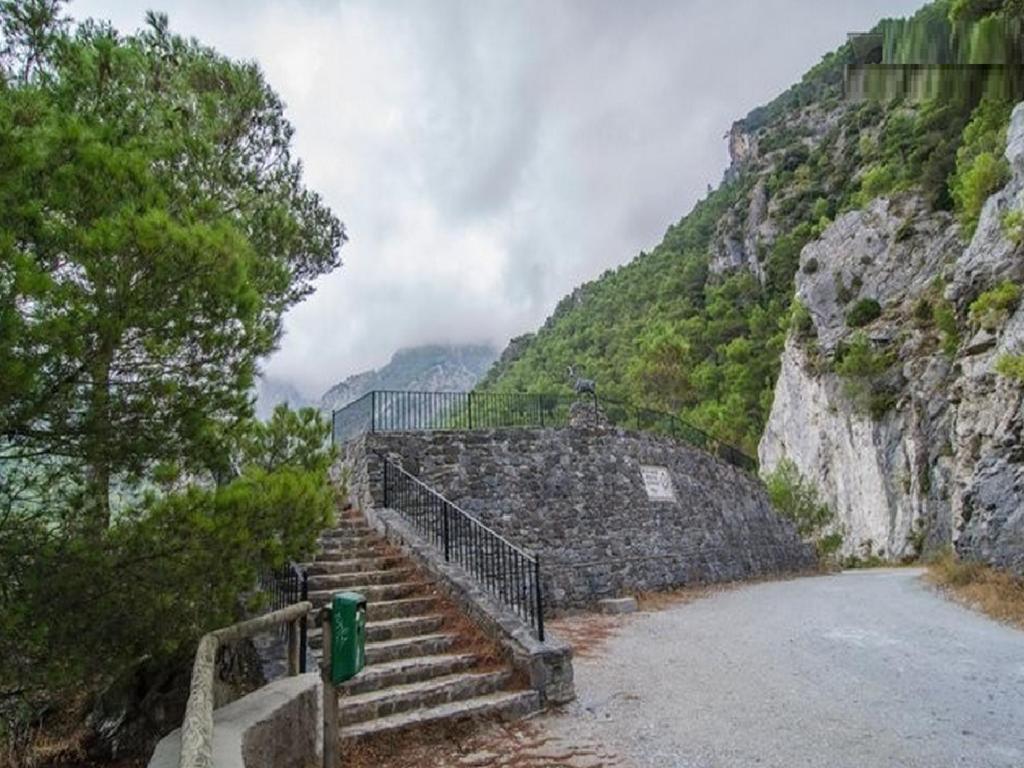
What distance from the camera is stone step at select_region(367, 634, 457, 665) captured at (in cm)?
578

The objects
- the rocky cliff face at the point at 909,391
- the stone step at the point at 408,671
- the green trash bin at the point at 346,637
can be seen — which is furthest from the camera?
the rocky cliff face at the point at 909,391

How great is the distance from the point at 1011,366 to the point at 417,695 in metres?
11.2

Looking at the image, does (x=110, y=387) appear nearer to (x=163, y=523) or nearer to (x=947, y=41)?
(x=163, y=523)

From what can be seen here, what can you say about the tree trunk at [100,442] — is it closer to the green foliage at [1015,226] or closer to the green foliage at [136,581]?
the green foliage at [136,581]

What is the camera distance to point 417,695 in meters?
5.12

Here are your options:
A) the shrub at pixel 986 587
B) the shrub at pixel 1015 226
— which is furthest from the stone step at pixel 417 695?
the shrub at pixel 1015 226

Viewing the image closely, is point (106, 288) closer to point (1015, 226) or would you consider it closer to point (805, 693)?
point (805, 693)

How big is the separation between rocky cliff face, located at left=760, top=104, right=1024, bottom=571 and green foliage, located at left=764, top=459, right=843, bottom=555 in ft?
4.97

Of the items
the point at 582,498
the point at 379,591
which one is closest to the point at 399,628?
the point at 379,591

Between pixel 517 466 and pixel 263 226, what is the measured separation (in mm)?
6100

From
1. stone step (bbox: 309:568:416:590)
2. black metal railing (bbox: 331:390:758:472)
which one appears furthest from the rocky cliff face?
stone step (bbox: 309:568:416:590)

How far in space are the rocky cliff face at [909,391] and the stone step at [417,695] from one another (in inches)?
381

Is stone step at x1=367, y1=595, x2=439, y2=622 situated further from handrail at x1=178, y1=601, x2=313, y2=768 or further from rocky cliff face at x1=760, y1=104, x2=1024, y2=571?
rocky cliff face at x1=760, y1=104, x2=1024, y2=571

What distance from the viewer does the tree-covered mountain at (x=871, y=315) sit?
13.9 meters
